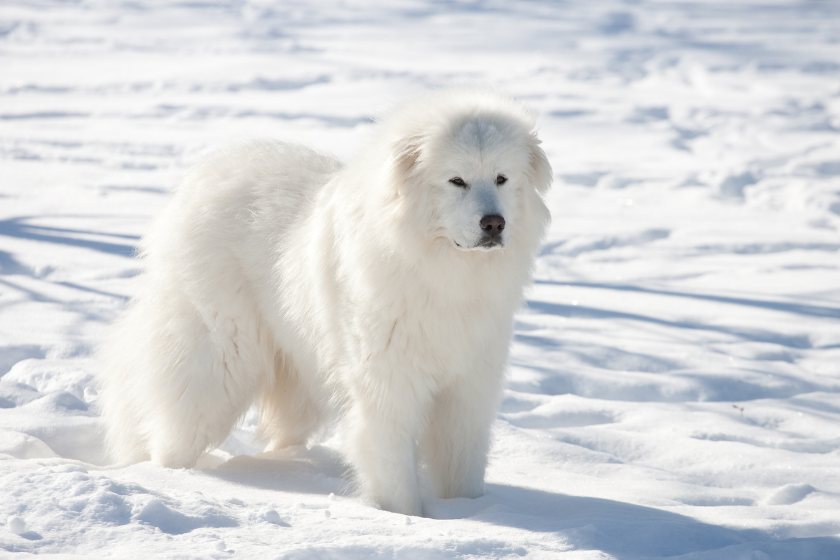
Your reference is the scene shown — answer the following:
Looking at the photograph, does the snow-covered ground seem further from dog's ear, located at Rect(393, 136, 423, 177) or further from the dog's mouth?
dog's ear, located at Rect(393, 136, 423, 177)

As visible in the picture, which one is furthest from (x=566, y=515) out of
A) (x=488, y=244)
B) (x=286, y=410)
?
(x=286, y=410)


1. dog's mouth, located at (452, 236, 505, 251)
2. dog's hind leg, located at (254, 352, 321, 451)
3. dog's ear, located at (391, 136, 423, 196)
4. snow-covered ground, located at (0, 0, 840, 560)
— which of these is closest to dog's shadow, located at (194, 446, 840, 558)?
snow-covered ground, located at (0, 0, 840, 560)

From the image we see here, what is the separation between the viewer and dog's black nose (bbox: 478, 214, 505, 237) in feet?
10.5

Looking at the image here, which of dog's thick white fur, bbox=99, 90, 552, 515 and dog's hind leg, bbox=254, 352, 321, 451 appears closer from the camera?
dog's thick white fur, bbox=99, 90, 552, 515

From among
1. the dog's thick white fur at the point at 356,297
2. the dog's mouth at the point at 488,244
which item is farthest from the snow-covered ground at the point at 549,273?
the dog's mouth at the point at 488,244

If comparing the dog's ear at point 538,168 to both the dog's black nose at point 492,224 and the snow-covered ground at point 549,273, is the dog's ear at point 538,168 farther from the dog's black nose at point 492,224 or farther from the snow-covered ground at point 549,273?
the snow-covered ground at point 549,273

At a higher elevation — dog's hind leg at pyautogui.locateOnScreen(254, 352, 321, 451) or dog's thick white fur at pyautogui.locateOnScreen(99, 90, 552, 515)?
dog's thick white fur at pyautogui.locateOnScreen(99, 90, 552, 515)

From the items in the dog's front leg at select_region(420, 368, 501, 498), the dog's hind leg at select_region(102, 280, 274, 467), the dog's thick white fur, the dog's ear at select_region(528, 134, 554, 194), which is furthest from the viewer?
the dog's hind leg at select_region(102, 280, 274, 467)

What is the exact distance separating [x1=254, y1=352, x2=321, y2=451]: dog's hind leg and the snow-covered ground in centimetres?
16

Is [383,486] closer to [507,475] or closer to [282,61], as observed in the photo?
[507,475]

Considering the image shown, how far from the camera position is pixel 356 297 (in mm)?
3426

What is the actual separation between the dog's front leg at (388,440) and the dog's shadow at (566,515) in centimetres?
17

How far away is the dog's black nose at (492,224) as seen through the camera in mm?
3186

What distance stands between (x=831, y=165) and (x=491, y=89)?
30.8 feet
